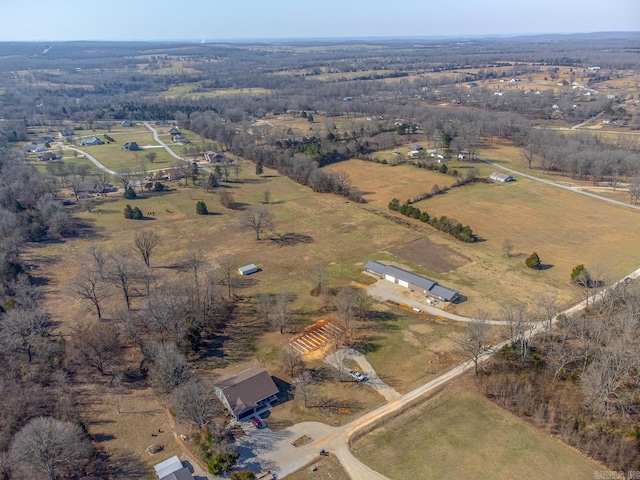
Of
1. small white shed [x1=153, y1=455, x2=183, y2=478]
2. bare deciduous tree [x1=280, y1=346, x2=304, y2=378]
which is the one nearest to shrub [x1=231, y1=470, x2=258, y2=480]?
small white shed [x1=153, y1=455, x2=183, y2=478]

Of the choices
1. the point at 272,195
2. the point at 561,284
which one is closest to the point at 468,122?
the point at 272,195

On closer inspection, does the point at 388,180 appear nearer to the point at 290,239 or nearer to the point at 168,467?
the point at 290,239

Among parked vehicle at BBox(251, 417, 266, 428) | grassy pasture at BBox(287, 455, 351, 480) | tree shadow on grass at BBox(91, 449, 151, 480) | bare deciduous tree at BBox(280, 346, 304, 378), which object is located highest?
bare deciduous tree at BBox(280, 346, 304, 378)

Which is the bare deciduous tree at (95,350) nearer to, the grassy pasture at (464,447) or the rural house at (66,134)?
the grassy pasture at (464,447)

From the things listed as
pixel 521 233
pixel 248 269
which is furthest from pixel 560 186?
pixel 248 269

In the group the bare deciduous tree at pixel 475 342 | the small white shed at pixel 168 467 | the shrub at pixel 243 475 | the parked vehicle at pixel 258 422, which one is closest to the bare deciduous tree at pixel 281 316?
the parked vehicle at pixel 258 422

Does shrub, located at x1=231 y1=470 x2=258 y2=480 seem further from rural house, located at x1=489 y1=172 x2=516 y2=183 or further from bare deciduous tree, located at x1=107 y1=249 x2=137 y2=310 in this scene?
rural house, located at x1=489 y1=172 x2=516 y2=183
